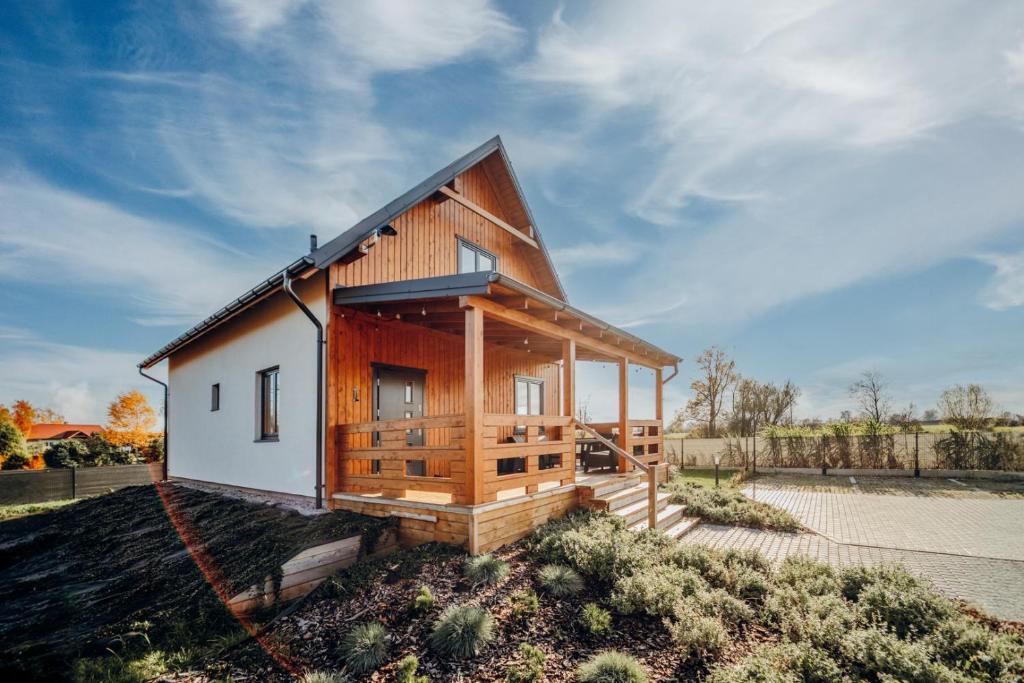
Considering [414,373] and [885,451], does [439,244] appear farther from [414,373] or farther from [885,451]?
[885,451]

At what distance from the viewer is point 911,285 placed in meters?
19.9

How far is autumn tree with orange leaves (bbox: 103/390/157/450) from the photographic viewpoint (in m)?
28.8

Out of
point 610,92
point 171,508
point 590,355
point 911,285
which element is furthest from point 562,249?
point 911,285

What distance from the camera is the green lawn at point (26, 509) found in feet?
41.0

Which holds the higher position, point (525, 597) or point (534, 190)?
point (534, 190)

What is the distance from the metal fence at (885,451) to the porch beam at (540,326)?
34.4ft

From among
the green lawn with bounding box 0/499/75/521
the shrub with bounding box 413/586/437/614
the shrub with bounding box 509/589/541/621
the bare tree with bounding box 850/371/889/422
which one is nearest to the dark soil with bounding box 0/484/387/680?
the shrub with bounding box 413/586/437/614

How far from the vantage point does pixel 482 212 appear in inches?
403

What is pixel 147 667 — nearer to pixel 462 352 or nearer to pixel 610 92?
pixel 462 352

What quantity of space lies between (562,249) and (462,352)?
4673 mm

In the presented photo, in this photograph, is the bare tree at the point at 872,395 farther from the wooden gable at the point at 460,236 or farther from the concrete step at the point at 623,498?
the concrete step at the point at 623,498

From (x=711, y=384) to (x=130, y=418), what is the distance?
36370 millimetres

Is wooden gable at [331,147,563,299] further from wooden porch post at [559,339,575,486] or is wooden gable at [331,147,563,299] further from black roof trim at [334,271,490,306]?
wooden porch post at [559,339,575,486]

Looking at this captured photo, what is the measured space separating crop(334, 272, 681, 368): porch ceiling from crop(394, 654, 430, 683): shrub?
3.62 metres
